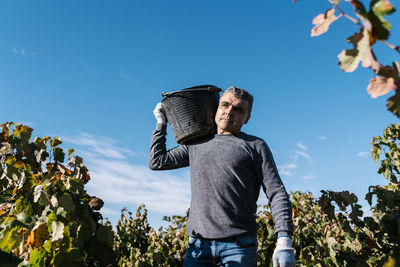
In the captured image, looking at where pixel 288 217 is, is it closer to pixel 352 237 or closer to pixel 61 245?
pixel 352 237

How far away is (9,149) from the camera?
344 centimetres

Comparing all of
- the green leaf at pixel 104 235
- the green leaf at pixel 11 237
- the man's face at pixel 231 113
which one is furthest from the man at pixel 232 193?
the green leaf at pixel 11 237

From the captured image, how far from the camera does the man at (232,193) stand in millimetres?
2457

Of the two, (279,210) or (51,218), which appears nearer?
(51,218)

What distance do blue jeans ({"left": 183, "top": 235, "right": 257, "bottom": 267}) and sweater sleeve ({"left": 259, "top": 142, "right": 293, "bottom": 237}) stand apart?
214 millimetres

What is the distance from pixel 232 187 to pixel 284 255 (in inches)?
21.4

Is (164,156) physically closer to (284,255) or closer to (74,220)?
(74,220)

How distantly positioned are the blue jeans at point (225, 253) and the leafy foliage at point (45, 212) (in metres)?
0.68

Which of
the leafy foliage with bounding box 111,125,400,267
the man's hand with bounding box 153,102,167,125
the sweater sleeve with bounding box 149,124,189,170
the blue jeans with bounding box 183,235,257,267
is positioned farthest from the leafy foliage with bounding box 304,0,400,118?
the man's hand with bounding box 153,102,167,125

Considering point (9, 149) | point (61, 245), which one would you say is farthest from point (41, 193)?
point (9, 149)

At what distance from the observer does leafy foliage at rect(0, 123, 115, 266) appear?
2176 millimetres

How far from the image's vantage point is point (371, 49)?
0.91m

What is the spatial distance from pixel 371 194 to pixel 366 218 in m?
0.20

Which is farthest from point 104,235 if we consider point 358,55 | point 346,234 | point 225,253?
point 358,55
